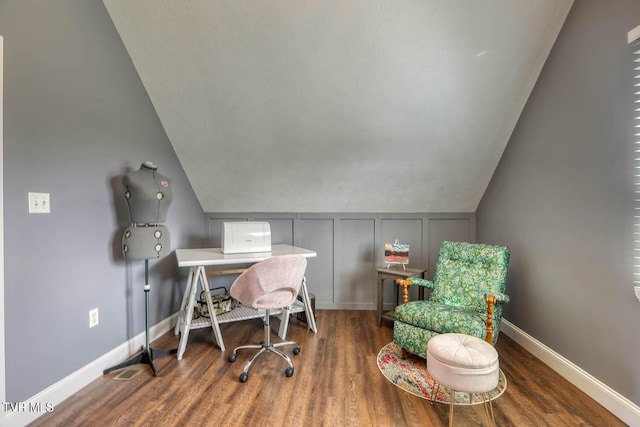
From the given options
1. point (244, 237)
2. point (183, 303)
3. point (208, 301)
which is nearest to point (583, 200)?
point (244, 237)

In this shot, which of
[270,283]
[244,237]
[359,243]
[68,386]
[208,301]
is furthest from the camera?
[359,243]

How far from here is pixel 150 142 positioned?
2574mm

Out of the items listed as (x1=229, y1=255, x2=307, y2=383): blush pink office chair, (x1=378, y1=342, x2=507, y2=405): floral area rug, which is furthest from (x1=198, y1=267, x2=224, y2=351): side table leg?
(x1=378, y1=342, x2=507, y2=405): floral area rug

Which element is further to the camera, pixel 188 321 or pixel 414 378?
pixel 188 321

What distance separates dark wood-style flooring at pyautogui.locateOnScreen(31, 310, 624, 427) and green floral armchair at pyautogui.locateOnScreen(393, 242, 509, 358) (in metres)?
0.36

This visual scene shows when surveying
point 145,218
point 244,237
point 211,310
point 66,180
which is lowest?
point 211,310

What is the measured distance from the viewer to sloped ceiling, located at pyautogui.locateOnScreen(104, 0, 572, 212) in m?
2.01

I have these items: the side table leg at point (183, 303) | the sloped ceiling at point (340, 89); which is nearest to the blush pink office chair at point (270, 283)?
the side table leg at point (183, 303)

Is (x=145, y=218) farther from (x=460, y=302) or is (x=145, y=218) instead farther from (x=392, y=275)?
(x=460, y=302)

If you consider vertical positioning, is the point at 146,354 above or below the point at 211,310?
below

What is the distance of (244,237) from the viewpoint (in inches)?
106

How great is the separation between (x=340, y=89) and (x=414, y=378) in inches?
87.8

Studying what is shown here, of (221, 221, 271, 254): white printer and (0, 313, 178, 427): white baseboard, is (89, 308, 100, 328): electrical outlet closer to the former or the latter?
(0, 313, 178, 427): white baseboard

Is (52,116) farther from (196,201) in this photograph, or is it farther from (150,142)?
(196,201)
